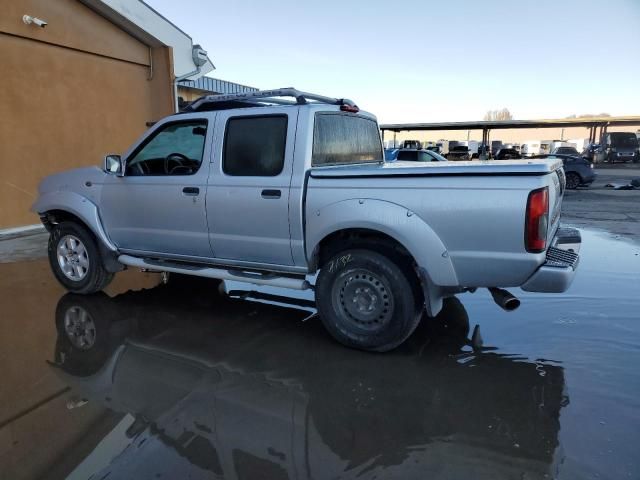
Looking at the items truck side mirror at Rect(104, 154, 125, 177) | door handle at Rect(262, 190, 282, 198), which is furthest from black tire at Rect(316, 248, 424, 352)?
truck side mirror at Rect(104, 154, 125, 177)

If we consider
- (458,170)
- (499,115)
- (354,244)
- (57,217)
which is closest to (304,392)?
(354,244)

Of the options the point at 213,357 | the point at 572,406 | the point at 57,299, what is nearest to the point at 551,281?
the point at 572,406

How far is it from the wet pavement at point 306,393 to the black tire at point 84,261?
22 cm

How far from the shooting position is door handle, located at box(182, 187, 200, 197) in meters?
4.57

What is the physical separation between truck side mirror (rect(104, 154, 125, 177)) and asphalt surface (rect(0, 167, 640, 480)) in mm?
1444

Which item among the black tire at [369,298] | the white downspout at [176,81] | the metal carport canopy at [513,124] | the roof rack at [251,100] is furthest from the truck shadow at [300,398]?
the metal carport canopy at [513,124]

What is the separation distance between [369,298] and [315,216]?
0.81 meters

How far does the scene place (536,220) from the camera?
3.26m

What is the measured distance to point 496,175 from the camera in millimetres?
3326

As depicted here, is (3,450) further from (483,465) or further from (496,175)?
A: (496,175)

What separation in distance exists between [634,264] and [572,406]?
455 cm

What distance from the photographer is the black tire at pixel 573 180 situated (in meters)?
18.7

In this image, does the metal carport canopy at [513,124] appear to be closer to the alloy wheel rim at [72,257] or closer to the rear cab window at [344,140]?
the rear cab window at [344,140]

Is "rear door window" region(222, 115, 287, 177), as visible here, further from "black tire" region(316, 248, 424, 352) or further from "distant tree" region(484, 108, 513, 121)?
"distant tree" region(484, 108, 513, 121)
